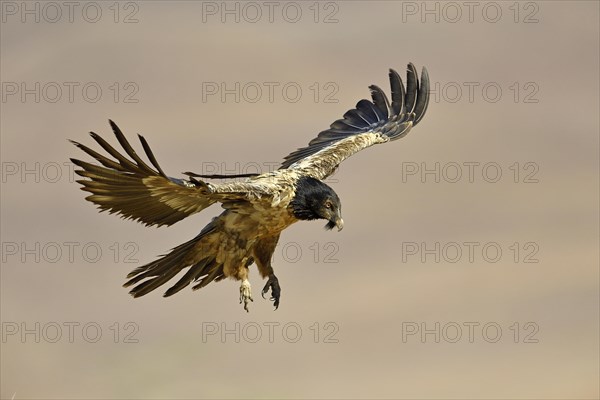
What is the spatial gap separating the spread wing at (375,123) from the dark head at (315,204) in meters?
1.89

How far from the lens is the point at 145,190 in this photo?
34.9 feet

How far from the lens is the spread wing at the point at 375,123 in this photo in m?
14.0

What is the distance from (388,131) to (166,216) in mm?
4563

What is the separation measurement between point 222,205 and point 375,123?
430cm

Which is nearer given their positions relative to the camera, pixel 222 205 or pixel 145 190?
pixel 145 190

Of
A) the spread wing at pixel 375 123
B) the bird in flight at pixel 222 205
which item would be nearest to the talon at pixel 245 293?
the bird in flight at pixel 222 205

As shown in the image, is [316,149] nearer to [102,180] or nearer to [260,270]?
[260,270]

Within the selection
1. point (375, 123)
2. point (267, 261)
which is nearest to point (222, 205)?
point (267, 261)

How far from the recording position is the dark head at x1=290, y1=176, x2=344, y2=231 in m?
11.5

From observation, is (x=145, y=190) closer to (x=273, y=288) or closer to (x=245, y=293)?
(x=245, y=293)

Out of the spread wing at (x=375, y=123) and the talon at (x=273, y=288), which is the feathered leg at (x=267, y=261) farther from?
the spread wing at (x=375, y=123)

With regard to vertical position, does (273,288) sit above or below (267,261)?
below

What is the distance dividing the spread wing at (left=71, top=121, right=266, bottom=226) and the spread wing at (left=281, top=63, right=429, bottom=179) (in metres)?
2.55

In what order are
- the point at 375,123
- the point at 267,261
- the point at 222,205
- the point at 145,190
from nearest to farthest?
1. the point at 145,190
2. the point at 222,205
3. the point at 267,261
4. the point at 375,123
